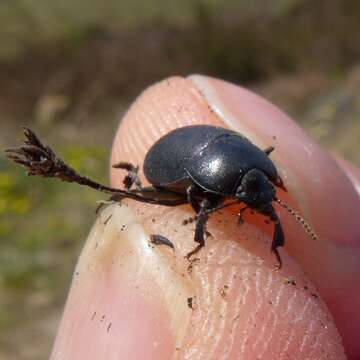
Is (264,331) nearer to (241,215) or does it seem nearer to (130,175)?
(241,215)

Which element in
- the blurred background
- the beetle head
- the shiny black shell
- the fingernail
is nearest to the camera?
the fingernail

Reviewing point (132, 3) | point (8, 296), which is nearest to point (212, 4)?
point (132, 3)

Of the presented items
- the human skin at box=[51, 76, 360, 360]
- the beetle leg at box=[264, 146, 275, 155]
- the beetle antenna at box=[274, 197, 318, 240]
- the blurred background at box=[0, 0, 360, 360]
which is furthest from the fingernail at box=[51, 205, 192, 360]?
the blurred background at box=[0, 0, 360, 360]

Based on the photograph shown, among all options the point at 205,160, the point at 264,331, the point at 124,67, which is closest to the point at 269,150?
the point at 205,160

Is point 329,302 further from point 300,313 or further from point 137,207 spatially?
point 137,207

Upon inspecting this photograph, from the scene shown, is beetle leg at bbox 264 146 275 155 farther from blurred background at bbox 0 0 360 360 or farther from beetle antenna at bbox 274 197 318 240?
blurred background at bbox 0 0 360 360
